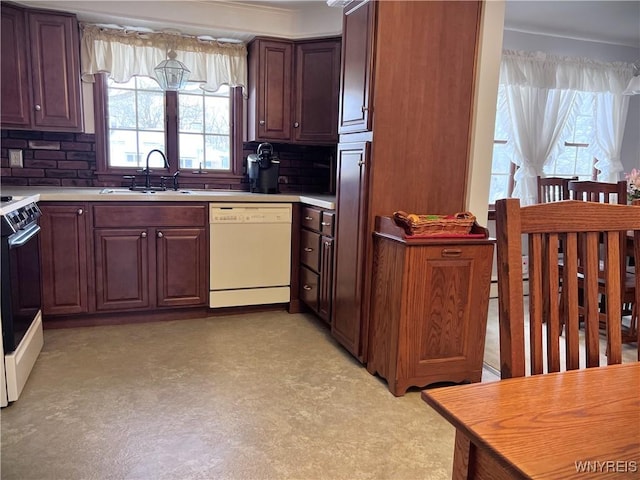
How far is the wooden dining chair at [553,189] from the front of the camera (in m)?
3.85

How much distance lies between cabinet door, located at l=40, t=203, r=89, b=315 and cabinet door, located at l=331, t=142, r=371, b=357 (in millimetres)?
1662

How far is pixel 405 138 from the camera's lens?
2.59 m

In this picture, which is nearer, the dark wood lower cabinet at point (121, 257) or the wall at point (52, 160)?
the dark wood lower cabinet at point (121, 257)

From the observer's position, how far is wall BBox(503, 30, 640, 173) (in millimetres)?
4508

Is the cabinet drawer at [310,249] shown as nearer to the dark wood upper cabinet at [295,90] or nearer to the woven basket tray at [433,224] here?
the dark wood upper cabinet at [295,90]

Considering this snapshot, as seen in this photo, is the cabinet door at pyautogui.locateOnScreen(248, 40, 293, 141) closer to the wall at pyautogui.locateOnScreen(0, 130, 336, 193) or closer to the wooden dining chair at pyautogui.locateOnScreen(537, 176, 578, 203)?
the wall at pyautogui.locateOnScreen(0, 130, 336, 193)

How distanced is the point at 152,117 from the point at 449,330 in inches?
111

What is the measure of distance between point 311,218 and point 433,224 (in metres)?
1.25

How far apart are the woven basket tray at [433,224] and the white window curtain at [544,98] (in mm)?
2546

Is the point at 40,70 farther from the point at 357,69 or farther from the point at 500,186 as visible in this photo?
the point at 500,186

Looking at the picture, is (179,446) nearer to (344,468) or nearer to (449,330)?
(344,468)

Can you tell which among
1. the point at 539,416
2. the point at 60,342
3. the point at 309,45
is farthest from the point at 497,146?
the point at 539,416

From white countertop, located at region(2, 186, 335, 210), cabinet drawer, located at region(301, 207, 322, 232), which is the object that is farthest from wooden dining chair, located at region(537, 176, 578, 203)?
cabinet drawer, located at region(301, 207, 322, 232)

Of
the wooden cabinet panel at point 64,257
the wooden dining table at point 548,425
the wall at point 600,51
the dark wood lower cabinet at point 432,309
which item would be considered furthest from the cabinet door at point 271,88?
the wooden dining table at point 548,425
